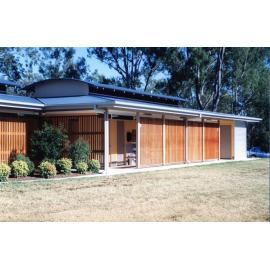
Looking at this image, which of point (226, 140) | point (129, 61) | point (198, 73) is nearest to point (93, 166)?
point (226, 140)

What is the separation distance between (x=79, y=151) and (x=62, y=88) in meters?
4.25

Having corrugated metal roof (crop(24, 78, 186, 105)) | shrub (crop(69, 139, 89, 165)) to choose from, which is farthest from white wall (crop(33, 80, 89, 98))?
shrub (crop(69, 139, 89, 165))

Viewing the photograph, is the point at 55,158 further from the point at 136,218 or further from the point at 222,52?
the point at 222,52

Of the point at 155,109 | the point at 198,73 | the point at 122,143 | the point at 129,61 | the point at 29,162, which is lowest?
the point at 29,162

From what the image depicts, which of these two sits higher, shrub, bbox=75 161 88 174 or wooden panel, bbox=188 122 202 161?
wooden panel, bbox=188 122 202 161

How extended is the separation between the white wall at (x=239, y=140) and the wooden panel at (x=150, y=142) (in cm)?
804

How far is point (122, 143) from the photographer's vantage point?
1931 centimetres

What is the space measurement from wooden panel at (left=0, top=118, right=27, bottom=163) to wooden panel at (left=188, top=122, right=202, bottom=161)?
821 cm

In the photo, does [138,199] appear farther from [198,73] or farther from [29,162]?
[198,73]

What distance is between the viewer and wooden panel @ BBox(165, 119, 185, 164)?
19.0 meters

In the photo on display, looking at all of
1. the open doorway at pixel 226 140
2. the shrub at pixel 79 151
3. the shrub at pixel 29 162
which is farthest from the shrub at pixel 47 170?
the open doorway at pixel 226 140

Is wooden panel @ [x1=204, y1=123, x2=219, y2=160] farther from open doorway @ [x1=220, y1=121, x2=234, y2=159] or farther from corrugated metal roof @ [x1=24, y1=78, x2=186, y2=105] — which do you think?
corrugated metal roof @ [x1=24, y1=78, x2=186, y2=105]
